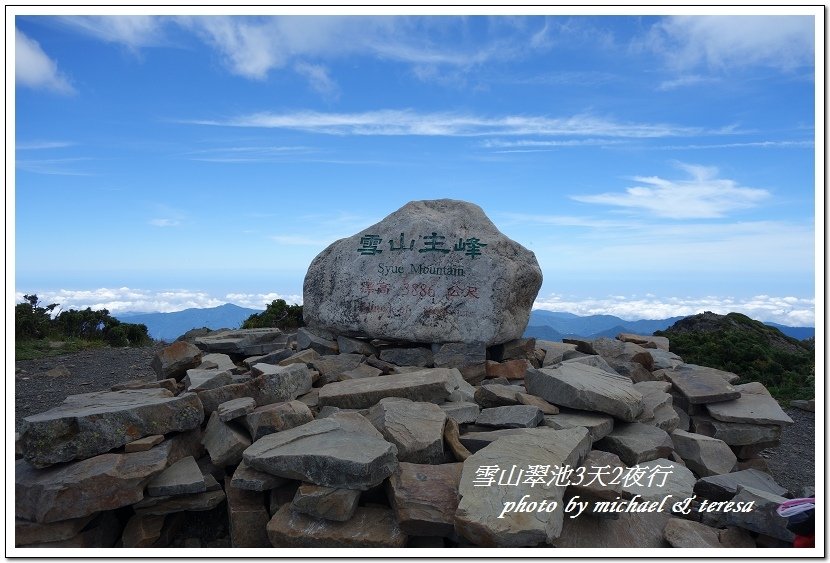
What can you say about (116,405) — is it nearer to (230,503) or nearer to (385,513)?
(230,503)

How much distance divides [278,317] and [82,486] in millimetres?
12432

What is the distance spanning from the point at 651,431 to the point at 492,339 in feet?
9.32

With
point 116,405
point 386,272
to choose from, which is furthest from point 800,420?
point 116,405

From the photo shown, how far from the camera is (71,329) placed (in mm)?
18141

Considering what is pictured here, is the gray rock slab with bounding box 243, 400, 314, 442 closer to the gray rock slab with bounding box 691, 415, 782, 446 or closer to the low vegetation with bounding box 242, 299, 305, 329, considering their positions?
the gray rock slab with bounding box 691, 415, 782, 446

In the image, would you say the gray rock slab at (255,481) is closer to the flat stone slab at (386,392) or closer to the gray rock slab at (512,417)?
the flat stone slab at (386,392)

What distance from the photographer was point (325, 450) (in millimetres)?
5328

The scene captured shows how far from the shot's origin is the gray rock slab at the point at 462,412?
22.6 ft

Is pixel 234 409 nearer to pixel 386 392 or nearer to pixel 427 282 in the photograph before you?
pixel 386 392

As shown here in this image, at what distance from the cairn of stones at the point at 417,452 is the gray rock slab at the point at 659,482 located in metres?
0.02

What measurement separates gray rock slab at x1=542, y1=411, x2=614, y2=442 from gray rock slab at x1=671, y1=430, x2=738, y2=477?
1122 mm

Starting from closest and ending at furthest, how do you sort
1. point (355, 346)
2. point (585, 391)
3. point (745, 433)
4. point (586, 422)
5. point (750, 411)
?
1. point (586, 422)
2. point (585, 391)
3. point (745, 433)
4. point (750, 411)
5. point (355, 346)

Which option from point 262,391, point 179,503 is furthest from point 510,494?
point 262,391

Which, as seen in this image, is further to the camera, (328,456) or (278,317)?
(278,317)
